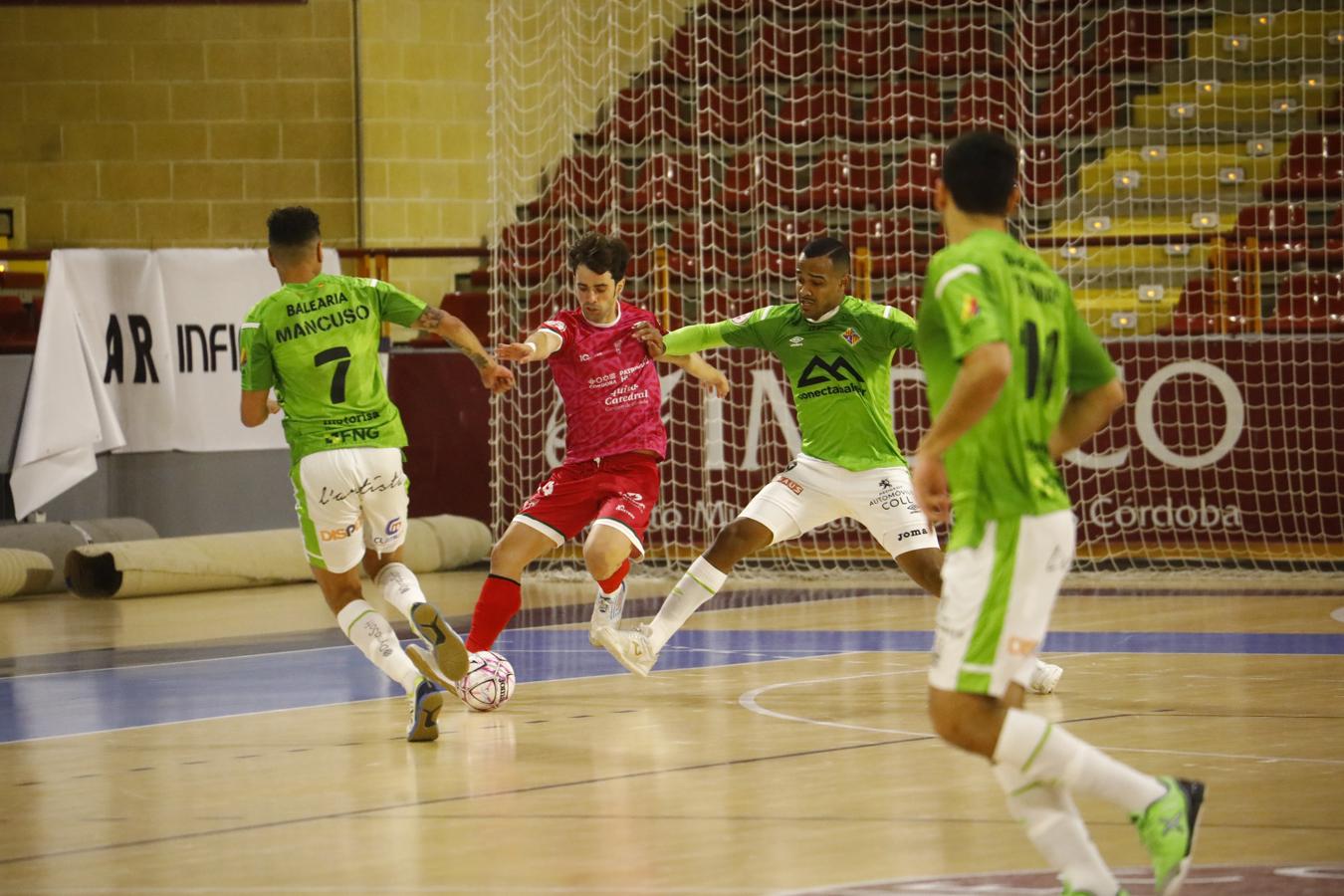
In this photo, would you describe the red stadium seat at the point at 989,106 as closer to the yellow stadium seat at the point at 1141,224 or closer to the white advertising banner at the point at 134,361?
the yellow stadium seat at the point at 1141,224

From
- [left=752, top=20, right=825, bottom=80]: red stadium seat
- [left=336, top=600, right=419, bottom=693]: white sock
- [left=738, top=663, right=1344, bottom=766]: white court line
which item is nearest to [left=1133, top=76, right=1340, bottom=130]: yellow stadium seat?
[left=752, top=20, right=825, bottom=80]: red stadium seat

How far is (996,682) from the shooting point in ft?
13.3

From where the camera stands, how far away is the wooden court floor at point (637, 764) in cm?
462

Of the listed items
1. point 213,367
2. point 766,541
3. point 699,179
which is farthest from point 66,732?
point 699,179

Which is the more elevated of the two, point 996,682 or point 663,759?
point 996,682

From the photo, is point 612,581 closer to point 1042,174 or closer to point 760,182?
point 760,182

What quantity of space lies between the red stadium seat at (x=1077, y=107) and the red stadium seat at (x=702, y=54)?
9.45ft

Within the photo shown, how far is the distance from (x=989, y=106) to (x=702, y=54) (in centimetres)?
288

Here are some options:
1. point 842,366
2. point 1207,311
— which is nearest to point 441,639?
point 842,366

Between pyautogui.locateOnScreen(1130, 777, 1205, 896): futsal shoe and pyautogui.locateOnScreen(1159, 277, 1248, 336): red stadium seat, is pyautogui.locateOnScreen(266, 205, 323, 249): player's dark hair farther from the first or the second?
pyautogui.locateOnScreen(1159, 277, 1248, 336): red stadium seat

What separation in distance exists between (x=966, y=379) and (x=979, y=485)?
313 millimetres

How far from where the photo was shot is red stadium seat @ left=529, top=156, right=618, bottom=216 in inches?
649

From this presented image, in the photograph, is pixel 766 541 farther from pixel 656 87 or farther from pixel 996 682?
pixel 656 87

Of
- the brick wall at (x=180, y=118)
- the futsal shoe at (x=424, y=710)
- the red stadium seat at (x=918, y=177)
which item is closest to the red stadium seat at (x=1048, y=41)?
the red stadium seat at (x=918, y=177)
